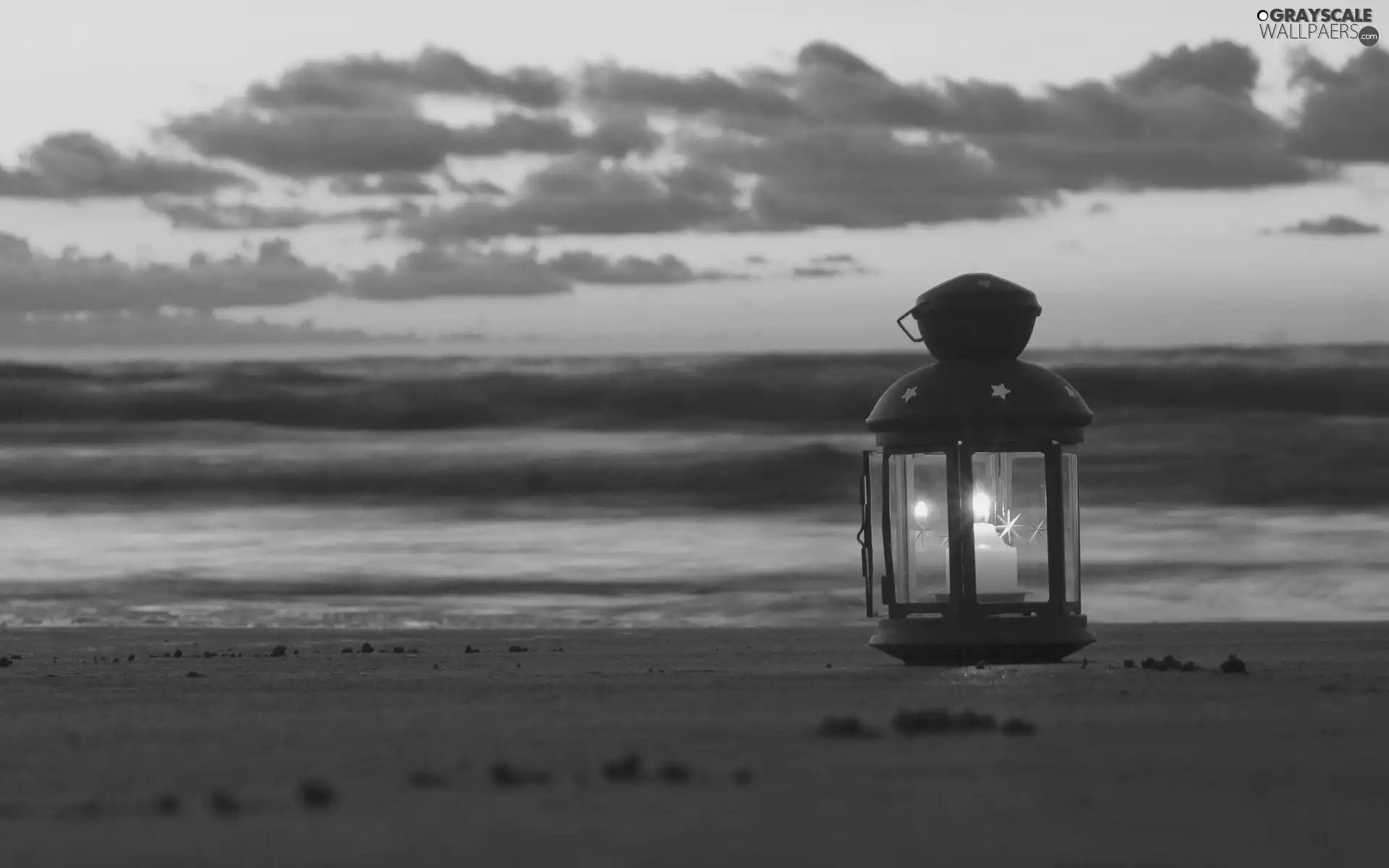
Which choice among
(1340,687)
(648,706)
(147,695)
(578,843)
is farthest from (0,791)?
(1340,687)

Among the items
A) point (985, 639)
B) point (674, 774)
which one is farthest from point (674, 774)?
point (985, 639)

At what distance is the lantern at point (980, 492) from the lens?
77.5ft

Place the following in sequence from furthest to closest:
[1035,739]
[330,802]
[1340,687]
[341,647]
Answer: [341,647], [1340,687], [1035,739], [330,802]

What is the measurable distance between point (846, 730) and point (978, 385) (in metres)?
7.92

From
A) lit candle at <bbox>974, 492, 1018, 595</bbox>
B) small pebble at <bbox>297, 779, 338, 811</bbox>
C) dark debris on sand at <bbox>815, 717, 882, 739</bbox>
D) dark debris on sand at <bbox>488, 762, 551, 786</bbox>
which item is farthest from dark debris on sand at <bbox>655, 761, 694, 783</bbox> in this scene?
lit candle at <bbox>974, 492, 1018, 595</bbox>

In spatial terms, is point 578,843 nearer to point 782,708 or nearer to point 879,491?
point 782,708

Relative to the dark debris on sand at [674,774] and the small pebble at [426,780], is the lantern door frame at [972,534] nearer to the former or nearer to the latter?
the dark debris on sand at [674,774]

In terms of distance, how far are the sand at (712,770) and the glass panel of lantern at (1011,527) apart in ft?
3.39

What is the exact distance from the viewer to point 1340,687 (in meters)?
21.9

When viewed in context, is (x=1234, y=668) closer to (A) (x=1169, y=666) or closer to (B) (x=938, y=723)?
(A) (x=1169, y=666)

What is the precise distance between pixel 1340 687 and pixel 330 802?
13.4 meters

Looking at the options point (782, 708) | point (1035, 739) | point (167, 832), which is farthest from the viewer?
point (782, 708)

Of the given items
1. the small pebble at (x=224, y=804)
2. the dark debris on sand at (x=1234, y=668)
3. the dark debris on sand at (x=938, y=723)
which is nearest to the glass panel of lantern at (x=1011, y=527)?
the dark debris on sand at (x=1234, y=668)

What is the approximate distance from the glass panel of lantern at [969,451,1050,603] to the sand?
40.7 inches
